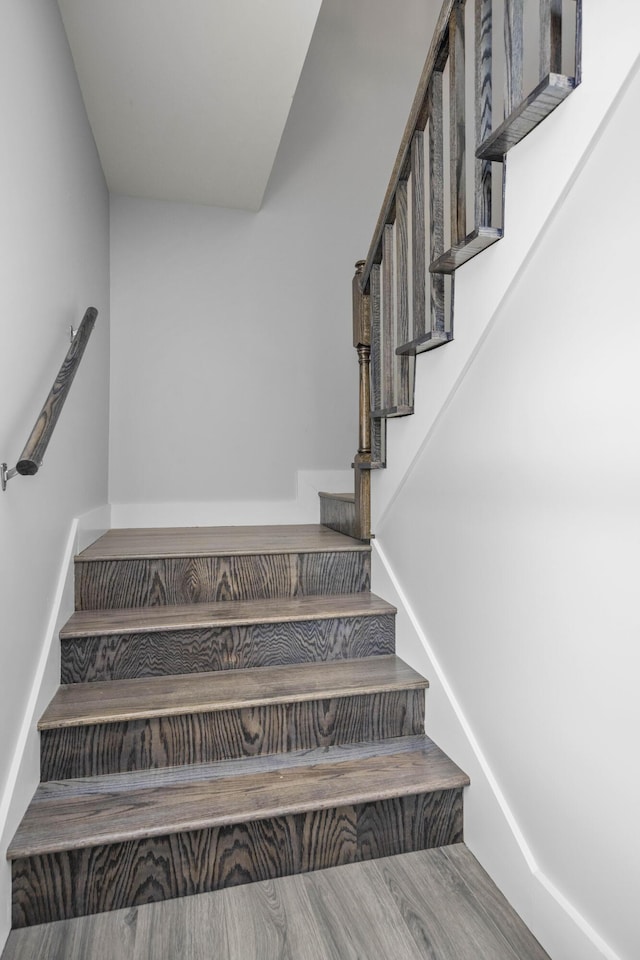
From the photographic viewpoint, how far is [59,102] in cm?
172

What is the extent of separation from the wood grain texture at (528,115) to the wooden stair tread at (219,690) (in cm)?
137

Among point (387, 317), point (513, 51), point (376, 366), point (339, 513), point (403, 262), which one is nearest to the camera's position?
point (513, 51)

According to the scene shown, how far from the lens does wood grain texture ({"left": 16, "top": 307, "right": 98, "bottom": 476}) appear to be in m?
1.15

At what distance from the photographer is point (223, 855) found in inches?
51.5

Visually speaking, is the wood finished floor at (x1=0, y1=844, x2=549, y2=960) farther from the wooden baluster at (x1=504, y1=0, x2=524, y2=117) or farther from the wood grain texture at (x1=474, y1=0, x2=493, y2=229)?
the wooden baluster at (x1=504, y1=0, x2=524, y2=117)

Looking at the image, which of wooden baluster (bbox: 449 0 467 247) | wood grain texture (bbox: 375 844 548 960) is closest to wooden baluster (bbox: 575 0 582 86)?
wooden baluster (bbox: 449 0 467 247)

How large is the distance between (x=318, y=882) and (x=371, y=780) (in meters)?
0.25

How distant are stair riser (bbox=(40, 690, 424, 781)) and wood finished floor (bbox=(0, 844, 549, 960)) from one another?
1.03ft

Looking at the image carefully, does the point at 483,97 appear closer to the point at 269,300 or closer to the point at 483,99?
the point at 483,99

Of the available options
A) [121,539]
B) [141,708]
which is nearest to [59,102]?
[121,539]

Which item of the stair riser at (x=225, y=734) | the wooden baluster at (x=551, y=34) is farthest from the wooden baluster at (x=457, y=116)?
the stair riser at (x=225, y=734)

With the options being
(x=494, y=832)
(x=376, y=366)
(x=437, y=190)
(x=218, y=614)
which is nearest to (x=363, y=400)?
(x=376, y=366)

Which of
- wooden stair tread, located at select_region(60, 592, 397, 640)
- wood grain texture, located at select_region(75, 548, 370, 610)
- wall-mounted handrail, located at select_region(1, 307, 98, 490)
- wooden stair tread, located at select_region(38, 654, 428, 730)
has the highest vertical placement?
wall-mounted handrail, located at select_region(1, 307, 98, 490)

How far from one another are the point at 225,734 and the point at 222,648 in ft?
0.93
